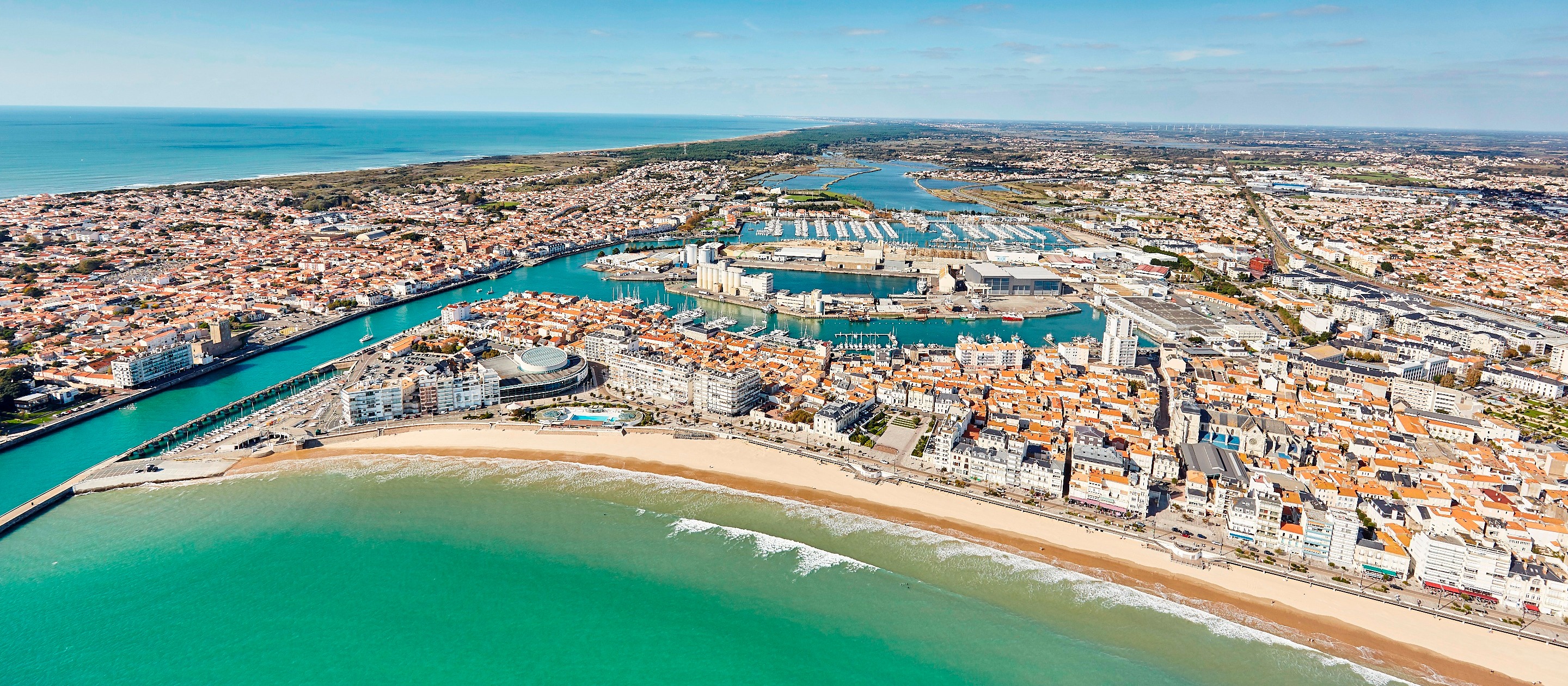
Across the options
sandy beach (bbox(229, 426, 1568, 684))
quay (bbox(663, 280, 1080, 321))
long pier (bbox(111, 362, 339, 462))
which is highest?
quay (bbox(663, 280, 1080, 321))

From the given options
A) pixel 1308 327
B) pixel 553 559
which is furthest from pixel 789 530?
pixel 1308 327

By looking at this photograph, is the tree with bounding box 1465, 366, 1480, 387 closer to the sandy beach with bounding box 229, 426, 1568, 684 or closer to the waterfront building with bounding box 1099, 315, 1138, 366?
the waterfront building with bounding box 1099, 315, 1138, 366

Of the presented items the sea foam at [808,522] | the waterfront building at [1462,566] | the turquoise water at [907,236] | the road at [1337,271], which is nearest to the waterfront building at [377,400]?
the sea foam at [808,522]

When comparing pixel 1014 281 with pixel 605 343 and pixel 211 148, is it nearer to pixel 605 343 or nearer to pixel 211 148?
pixel 605 343

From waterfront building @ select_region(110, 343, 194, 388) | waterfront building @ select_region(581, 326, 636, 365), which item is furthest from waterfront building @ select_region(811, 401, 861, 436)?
waterfront building @ select_region(110, 343, 194, 388)

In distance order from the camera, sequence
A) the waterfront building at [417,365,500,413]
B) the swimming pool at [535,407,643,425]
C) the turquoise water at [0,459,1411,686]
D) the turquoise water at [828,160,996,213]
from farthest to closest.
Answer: the turquoise water at [828,160,996,213]
the waterfront building at [417,365,500,413]
the swimming pool at [535,407,643,425]
the turquoise water at [0,459,1411,686]

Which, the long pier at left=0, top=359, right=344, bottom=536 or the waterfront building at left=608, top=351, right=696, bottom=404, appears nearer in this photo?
the long pier at left=0, top=359, right=344, bottom=536
